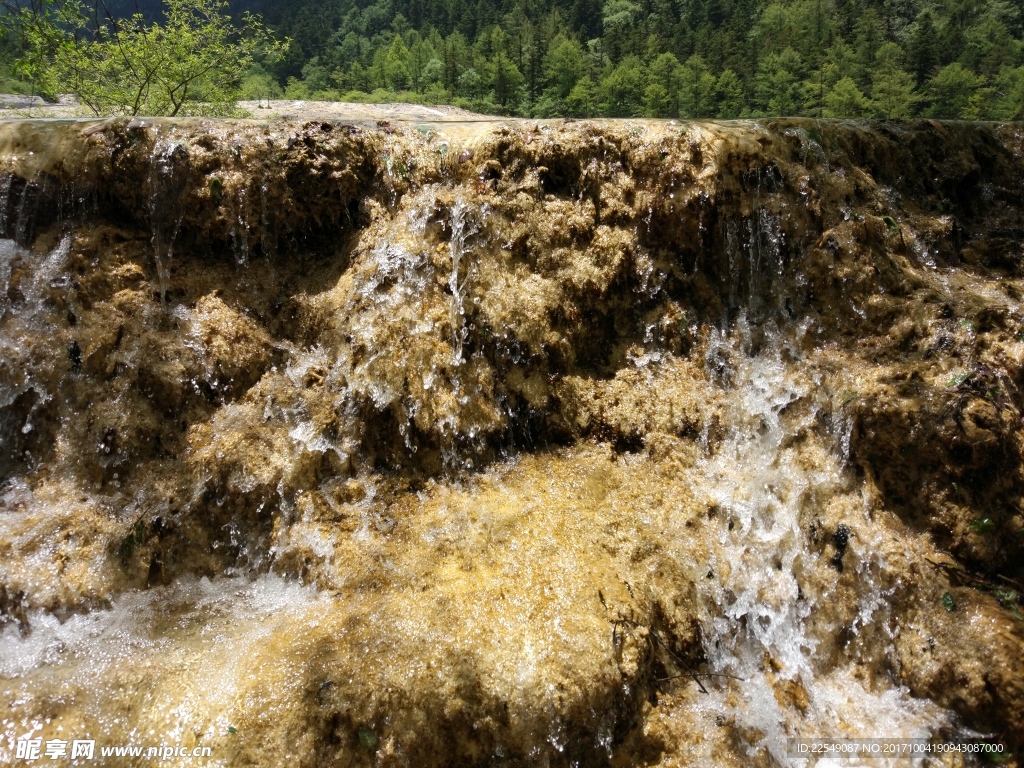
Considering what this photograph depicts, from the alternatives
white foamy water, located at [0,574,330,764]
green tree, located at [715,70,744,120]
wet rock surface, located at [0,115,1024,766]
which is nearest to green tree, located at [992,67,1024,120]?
green tree, located at [715,70,744,120]

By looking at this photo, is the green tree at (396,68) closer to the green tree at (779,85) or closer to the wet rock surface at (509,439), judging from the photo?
the green tree at (779,85)

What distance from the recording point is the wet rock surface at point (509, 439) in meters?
4.08

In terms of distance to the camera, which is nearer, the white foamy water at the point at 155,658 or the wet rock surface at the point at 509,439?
the white foamy water at the point at 155,658

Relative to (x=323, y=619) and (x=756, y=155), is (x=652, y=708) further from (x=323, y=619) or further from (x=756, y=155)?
(x=756, y=155)

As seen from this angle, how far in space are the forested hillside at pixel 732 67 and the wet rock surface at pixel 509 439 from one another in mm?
27728

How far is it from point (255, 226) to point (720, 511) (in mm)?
6192

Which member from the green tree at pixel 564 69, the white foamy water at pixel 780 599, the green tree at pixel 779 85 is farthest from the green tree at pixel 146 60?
the green tree at pixel 779 85

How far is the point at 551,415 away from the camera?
20.6 ft

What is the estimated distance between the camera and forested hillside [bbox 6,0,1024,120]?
32.7 m

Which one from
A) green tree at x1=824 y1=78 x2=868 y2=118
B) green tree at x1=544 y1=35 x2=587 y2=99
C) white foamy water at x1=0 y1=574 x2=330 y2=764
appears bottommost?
white foamy water at x1=0 y1=574 x2=330 y2=764

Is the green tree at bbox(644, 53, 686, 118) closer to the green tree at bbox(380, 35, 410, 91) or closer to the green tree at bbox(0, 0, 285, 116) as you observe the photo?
the green tree at bbox(380, 35, 410, 91)

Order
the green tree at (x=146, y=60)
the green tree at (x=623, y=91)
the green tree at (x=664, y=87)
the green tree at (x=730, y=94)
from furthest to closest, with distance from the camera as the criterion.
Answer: the green tree at (x=623, y=91) < the green tree at (x=730, y=94) < the green tree at (x=664, y=87) < the green tree at (x=146, y=60)

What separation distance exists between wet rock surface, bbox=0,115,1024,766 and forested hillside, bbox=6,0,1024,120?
2773 centimetres

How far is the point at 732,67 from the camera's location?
40062mm
